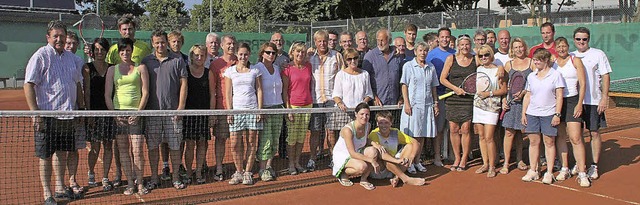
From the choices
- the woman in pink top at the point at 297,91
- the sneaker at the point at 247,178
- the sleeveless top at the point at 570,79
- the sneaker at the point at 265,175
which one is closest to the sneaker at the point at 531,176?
the sleeveless top at the point at 570,79

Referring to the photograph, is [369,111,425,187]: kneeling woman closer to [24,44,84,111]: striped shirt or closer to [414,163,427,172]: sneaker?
[414,163,427,172]: sneaker

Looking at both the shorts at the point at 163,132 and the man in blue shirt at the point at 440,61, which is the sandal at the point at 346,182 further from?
the shorts at the point at 163,132

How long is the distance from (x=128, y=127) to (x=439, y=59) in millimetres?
4016

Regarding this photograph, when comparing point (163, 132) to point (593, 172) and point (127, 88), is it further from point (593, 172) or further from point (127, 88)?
point (593, 172)

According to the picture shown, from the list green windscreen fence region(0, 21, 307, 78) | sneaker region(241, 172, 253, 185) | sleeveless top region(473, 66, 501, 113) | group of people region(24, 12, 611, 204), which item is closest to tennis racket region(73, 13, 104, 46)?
green windscreen fence region(0, 21, 307, 78)

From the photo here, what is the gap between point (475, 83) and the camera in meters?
6.62

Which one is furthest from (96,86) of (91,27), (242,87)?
(91,27)

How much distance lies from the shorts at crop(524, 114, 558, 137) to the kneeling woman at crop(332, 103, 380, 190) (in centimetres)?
186

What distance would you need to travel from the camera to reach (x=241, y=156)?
634cm

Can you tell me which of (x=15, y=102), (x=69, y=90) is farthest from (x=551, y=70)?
(x=15, y=102)

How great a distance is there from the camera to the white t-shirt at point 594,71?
20.8ft

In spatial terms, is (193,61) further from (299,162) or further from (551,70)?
(551,70)

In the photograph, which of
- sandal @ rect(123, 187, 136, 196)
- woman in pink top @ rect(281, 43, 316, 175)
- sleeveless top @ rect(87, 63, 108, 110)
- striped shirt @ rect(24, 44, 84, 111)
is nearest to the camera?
striped shirt @ rect(24, 44, 84, 111)

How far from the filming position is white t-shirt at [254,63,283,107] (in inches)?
248
